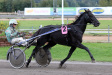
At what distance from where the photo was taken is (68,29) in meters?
7.38

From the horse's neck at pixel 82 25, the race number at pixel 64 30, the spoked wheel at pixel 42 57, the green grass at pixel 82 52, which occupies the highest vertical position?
the horse's neck at pixel 82 25

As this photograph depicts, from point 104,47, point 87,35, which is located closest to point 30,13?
point 87,35

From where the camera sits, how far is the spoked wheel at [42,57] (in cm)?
798

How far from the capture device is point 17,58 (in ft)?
24.8

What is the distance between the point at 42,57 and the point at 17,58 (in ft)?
2.99

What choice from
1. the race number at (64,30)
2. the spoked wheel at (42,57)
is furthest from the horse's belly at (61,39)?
the spoked wheel at (42,57)

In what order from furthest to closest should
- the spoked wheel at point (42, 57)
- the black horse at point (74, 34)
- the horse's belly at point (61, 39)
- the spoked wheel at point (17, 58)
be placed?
the spoked wheel at point (42, 57) < the spoked wheel at point (17, 58) < the horse's belly at point (61, 39) < the black horse at point (74, 34)

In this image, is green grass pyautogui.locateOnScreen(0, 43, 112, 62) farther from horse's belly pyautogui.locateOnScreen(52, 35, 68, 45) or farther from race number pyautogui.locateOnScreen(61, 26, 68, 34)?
race number pyautogui.locateOnScreen(61, 26, 68, 34)

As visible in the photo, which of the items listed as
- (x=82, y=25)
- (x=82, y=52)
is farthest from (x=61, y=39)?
(x=82, y=52)

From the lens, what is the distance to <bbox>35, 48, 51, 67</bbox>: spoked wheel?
7.98m

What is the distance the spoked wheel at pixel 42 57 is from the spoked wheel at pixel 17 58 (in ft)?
2.33

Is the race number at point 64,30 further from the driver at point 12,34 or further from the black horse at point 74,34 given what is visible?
the driver at point 12,34

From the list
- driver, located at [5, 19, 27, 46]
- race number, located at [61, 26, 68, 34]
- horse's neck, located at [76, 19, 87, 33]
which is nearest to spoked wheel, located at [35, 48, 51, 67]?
driver, located at [5, 19, 27, 46]

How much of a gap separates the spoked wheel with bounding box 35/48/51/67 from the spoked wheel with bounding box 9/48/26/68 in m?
0.71
